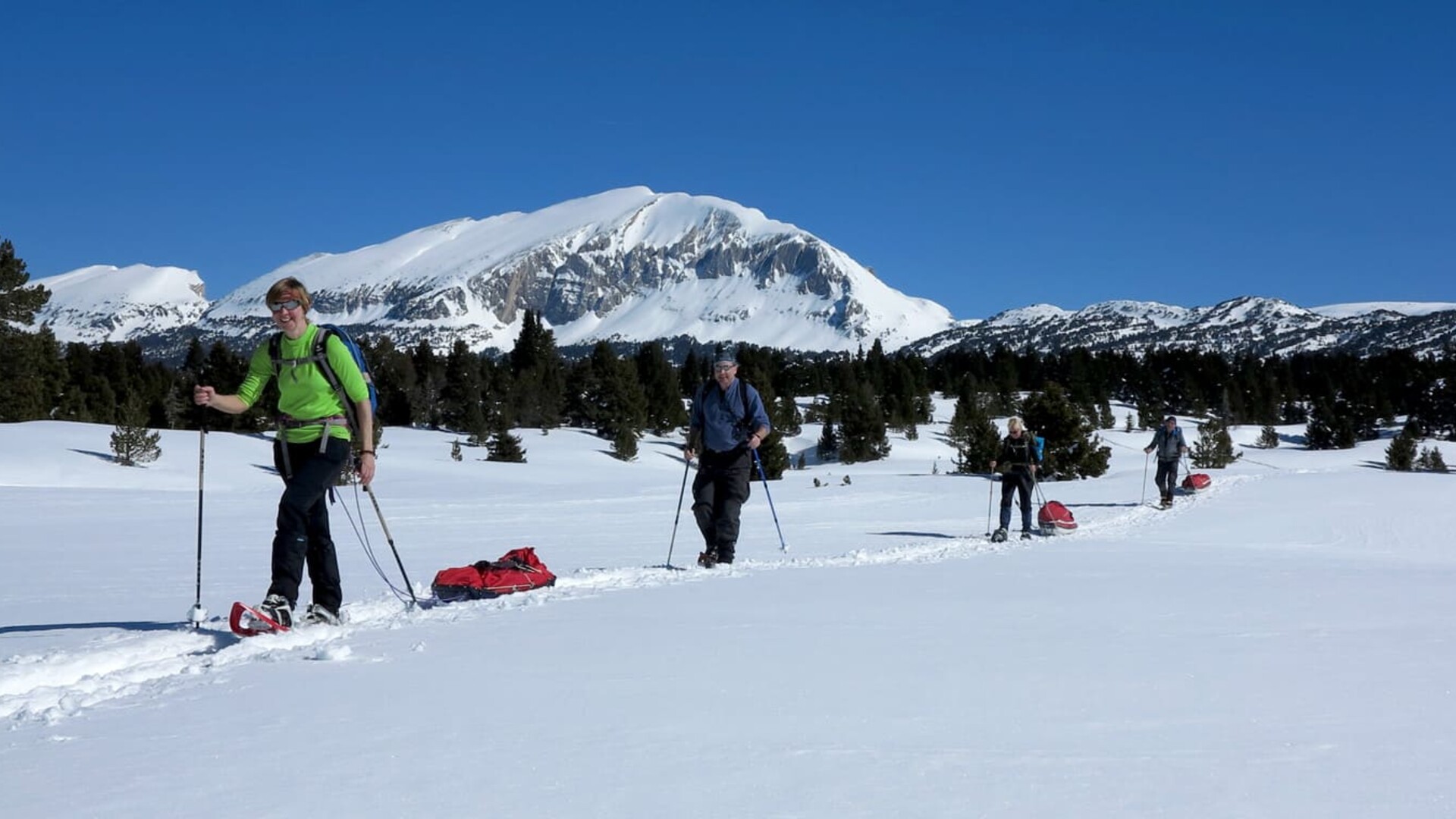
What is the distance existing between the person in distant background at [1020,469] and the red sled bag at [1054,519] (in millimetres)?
730

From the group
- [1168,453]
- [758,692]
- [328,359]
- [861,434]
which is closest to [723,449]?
[328,359]

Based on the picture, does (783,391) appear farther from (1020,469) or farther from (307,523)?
(307,523)

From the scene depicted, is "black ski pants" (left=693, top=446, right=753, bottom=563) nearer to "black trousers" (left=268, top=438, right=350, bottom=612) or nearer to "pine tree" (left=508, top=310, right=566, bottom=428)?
"black trousers" (left=268, top=438, right=350, bottom=612)

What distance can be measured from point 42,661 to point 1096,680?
478 cm

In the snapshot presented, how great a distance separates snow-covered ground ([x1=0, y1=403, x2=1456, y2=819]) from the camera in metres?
2.75

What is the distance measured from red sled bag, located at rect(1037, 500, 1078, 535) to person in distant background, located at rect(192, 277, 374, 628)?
11.4 metres

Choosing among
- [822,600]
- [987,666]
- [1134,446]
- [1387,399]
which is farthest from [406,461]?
[1387,399]

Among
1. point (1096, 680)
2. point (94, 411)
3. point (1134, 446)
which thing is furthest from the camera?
point (1134, 446)

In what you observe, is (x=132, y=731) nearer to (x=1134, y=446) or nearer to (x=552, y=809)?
(x=552, y=809)

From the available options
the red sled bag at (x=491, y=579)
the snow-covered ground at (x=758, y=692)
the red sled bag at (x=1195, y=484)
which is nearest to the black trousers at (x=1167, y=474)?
the red sled bag at (x=1195, y=484)

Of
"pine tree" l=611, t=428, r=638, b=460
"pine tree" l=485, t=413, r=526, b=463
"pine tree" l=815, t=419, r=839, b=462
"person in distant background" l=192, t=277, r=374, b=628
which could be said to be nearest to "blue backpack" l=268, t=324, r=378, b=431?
"person in distant background" l=192, t=277, r=374, b=628

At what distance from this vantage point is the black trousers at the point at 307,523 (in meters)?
5.87

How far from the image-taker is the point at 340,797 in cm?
274

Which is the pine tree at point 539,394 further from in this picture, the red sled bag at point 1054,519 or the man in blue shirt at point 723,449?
the man in blue shirt at point 723,449
